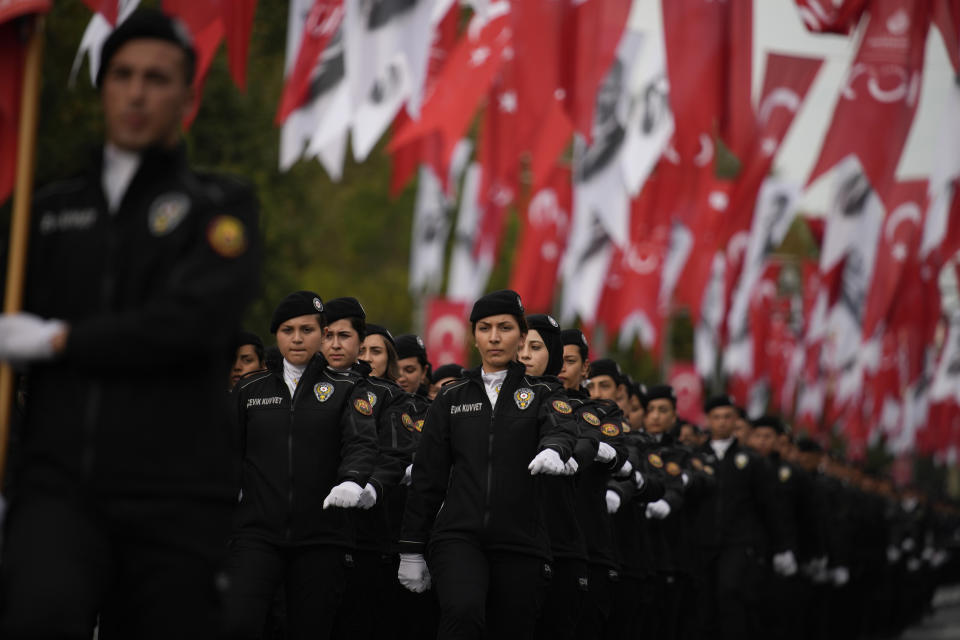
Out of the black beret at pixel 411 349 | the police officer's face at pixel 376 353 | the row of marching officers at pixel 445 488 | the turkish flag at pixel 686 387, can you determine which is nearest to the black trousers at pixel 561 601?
the row of marching officers at pixel 445 488

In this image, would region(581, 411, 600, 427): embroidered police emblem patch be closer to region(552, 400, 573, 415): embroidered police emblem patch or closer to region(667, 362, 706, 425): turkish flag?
region(552, 400, 573, 415): embroidered police emblem patch

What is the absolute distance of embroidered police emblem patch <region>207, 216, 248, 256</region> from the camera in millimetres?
5215

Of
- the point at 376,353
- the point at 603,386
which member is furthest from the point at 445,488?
the point at 603,386

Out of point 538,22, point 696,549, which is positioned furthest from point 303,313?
point 538,22

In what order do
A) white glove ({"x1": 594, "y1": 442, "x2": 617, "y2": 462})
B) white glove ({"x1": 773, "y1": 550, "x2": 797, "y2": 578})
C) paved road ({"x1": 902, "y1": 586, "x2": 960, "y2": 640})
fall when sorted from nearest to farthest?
white glove ({"x1": 594, "y1": 442, "x2": 617, "y2": 462}) < white glove ({"x1": 773, "y1": 550, "x2": 797, "y2": 578}) < paved road ({"x1": 902, "y1": 586, "x2": 960, "y2": 640})

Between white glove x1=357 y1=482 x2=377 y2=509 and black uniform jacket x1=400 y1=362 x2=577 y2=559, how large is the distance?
0.55 metres

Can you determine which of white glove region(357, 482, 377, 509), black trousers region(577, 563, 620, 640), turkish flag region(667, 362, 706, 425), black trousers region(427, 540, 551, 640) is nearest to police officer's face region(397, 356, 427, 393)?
black trousers region(577, 563, 620, 640)

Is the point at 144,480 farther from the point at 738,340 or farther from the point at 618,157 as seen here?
the point at 738,340

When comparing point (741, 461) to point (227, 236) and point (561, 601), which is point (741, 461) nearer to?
point (561, 601)

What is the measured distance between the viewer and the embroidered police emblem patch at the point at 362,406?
9.64 m

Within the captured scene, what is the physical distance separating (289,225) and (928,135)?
1335 cm

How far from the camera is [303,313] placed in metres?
9.85

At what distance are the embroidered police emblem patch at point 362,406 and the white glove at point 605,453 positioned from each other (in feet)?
5.09

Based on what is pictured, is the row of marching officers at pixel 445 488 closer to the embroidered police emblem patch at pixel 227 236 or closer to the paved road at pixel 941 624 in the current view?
the embroidered police emblem patch at pixel 227 236
